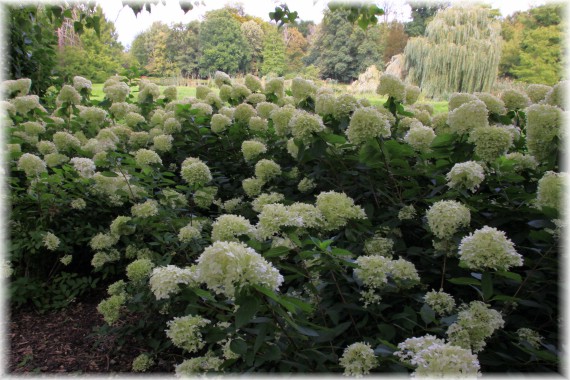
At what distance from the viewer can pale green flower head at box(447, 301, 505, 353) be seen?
1112 millimetres

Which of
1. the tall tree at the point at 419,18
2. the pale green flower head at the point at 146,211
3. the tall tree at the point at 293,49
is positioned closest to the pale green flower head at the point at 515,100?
the pale green flower head at the point at 146,211

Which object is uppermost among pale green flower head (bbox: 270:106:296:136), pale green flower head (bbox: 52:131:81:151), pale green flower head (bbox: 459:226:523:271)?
pale green flower head (bbox: 270:106:296:136)

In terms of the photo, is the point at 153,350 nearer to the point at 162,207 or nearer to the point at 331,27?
the point at 162,207

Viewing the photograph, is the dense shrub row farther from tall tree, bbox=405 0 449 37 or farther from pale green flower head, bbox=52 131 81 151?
tall tree, bbox=405 0 449 37

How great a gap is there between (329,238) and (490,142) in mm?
677

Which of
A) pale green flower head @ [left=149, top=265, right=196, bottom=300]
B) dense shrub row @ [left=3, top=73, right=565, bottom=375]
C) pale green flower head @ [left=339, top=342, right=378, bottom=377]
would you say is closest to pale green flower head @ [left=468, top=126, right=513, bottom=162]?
dense shrub row @ [left=3, top=73, right=565, bottom=375]

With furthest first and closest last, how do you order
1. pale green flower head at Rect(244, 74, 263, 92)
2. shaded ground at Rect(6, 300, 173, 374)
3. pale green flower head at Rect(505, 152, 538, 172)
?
pale green flower head at Rect(244, 74, 263, 92) → shaded ground at Rect(6, 300, 173, 374) → pale green flower head at Rect(505, 152, 538, 172)

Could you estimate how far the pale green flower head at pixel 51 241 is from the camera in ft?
8.14

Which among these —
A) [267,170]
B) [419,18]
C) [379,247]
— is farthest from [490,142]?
[419,18]

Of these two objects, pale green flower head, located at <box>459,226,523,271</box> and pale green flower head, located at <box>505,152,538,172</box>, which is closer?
pale green flower head, located at <box>459,226,523,271</box>

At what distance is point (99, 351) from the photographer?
2234 mm

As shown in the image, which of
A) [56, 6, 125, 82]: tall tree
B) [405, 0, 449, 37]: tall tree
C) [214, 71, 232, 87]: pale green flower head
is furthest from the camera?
[405, 0, 449, 37]: tall tree

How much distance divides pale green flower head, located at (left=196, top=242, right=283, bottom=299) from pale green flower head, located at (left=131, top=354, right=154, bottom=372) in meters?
1.27

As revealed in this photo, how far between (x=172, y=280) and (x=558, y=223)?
1.09 metres
